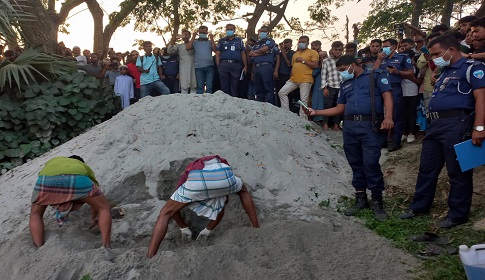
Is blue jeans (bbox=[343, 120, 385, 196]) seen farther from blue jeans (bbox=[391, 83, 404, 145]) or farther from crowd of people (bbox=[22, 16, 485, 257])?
blue jeans (bbox=[391, 83, 404, 145])

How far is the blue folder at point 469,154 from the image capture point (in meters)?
3.54

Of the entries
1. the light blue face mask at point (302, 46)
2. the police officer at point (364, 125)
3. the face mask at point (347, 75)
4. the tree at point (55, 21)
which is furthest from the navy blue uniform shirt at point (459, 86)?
the tree at point (55, 21)

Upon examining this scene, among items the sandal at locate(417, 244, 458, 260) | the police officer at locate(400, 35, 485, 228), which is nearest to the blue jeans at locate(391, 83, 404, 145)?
the police officer at locate(400, 35, 485, 228)

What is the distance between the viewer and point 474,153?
3.55 meters

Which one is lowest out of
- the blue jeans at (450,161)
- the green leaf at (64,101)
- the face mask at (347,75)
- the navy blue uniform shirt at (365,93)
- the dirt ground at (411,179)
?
the dirt ground at (411,179)

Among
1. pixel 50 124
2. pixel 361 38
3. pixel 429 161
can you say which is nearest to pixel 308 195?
pixel 429 161

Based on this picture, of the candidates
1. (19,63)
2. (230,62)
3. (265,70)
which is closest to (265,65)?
(265,70)

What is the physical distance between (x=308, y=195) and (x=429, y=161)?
1248mm

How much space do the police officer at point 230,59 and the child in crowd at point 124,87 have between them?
162 cm

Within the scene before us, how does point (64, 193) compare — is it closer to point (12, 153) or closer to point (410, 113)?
point (12, 153)

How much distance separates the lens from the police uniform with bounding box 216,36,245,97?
303 inches

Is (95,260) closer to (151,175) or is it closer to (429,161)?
(151,175)

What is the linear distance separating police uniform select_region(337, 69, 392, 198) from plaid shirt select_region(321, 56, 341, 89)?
280cm

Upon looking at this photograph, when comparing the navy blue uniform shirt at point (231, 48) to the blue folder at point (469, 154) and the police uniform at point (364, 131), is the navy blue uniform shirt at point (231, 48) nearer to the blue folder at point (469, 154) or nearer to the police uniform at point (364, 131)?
the police uniform at point (364, 131)
